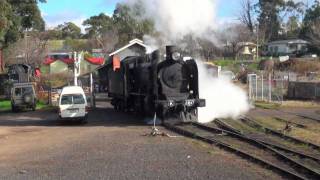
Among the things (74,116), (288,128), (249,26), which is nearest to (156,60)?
(74,116)

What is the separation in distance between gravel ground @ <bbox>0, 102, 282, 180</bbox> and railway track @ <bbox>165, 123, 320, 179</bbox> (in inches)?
14.0

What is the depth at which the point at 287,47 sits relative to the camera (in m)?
123

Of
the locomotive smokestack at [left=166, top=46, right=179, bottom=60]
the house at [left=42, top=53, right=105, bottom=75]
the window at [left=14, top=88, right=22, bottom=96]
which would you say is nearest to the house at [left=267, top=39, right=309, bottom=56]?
the house at [left=42, top=53, right=105, bottom=75]

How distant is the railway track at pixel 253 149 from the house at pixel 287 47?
94.2 metres

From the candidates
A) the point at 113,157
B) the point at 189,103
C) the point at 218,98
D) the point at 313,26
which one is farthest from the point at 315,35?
the point at 113,157

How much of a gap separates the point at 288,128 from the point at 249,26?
98.8 meters

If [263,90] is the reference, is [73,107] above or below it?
below

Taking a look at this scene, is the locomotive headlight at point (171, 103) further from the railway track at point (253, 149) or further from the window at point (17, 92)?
the window at point (17, 92)

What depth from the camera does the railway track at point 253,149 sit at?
1389cm

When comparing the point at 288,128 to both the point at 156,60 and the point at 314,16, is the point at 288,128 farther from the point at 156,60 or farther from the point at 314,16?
the point at 314,16

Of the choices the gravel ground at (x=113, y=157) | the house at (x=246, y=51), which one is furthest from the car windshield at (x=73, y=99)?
the house at (x=246, y=51)

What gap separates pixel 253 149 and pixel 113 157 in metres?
4.11

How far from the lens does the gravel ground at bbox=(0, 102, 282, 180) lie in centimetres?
1460

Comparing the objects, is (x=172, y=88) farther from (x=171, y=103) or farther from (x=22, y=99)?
(x=22, y=99)
